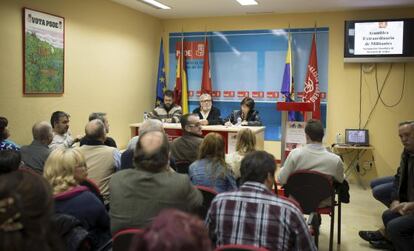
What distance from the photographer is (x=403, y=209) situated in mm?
3172

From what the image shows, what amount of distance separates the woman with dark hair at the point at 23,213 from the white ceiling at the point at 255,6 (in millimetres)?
5487

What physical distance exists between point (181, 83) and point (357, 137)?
10.7ft

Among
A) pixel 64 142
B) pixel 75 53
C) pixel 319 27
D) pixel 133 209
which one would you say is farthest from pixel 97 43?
pixel 133 209

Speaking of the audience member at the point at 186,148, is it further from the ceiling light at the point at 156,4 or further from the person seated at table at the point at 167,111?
the ceiling light at the point at 156,4

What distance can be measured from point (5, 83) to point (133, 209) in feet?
10.7

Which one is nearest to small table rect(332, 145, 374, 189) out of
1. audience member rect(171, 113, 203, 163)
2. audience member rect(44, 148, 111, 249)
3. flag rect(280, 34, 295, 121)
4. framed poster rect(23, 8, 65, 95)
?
flag rect(280, 34, 295, 121)

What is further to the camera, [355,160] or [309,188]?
[355,160]

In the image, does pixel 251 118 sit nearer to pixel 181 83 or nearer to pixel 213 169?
pixel 181 83

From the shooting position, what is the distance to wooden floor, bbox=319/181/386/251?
3932mm

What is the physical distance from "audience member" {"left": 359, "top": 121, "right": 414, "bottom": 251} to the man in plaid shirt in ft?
5.07

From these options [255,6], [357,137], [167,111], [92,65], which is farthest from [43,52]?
[357,137]

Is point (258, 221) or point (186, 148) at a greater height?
point (186, 148)

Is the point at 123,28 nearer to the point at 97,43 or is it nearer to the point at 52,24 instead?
the point at 97,43

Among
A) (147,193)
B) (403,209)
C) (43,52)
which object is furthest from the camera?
(43,52)
